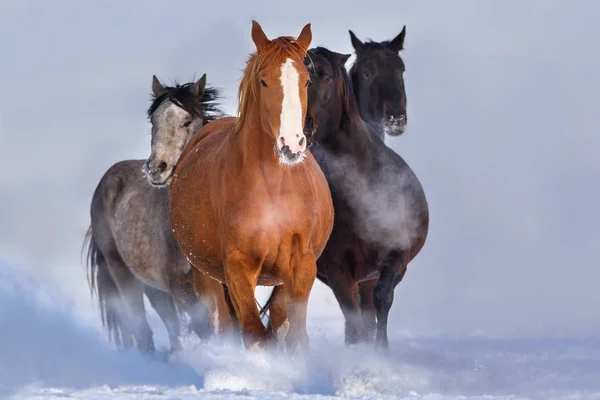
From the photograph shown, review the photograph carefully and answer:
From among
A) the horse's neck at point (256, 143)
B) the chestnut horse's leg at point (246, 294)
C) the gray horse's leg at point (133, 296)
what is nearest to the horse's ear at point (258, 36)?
the horse's neck at point (256, 143)

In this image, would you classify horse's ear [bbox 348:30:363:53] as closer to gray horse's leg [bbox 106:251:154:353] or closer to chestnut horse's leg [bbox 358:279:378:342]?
chestnut horse's leg [bbox 358:279:378:342]

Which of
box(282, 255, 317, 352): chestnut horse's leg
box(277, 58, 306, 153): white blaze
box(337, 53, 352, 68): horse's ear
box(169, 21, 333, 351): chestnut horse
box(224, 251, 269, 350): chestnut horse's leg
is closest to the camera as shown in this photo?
box(277, 58, 306, 153): white blaze

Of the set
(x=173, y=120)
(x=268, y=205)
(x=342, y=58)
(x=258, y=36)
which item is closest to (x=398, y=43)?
(x=342, y=58)

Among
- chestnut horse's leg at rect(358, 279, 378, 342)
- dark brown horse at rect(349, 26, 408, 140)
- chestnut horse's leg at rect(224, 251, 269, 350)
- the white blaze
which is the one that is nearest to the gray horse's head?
dark brown horse at rect(349, 26, 408, 140)

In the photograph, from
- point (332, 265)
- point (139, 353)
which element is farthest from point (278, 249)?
point (139, 353)

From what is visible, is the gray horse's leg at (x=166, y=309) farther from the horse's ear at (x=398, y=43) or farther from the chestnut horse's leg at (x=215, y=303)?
the horse's ear at (x=398, y=43)

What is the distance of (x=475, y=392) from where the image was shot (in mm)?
8602

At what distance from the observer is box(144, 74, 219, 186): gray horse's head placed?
10305mm

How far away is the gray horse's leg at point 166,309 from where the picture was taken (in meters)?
12.1

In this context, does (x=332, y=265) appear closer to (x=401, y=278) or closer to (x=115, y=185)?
(x=401, y=278)

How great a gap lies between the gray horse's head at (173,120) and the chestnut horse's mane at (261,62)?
90.3 inches

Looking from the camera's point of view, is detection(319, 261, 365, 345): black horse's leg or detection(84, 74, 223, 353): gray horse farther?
detection(84, 74, 223, 353): gray horse

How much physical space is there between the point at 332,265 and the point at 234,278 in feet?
7.12

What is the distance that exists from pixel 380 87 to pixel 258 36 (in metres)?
3.01
